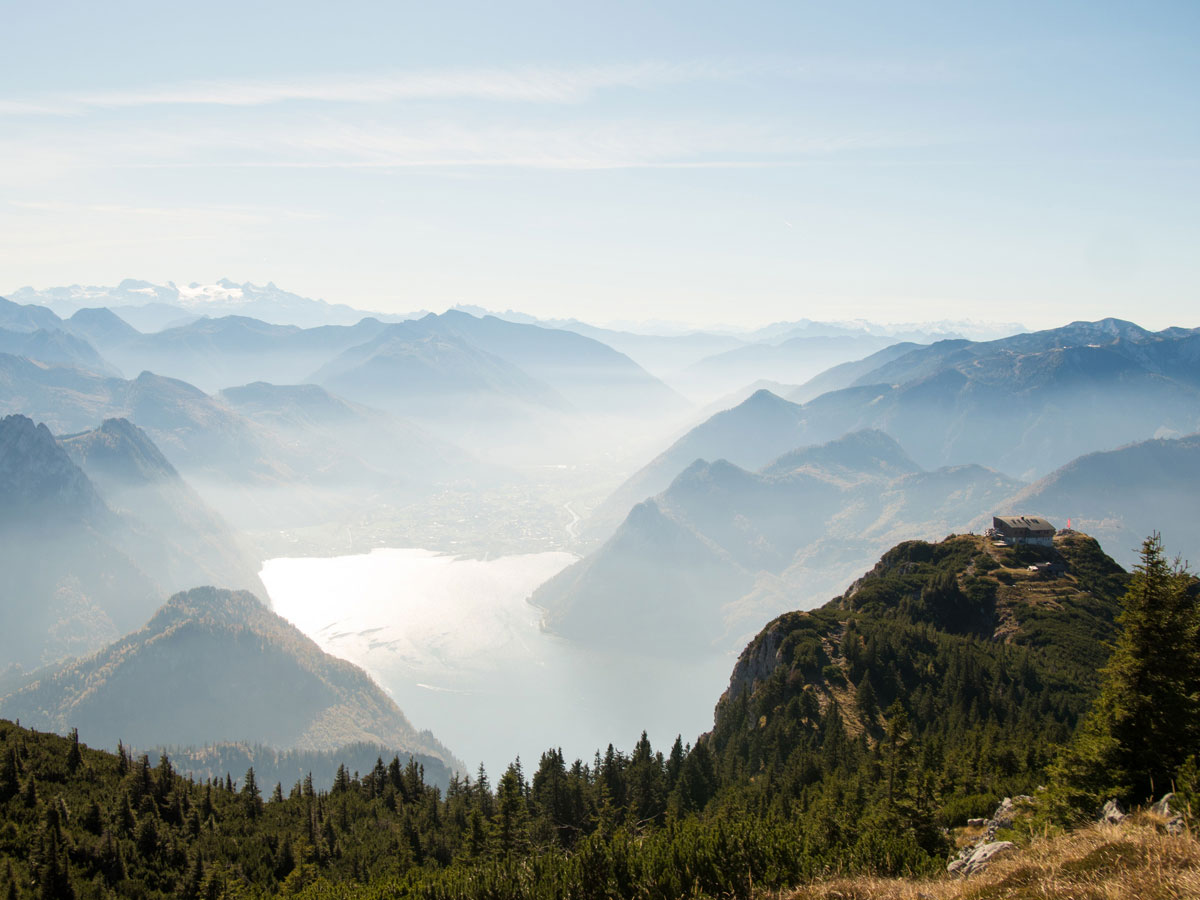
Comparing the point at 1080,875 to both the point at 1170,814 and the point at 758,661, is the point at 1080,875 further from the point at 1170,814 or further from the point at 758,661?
Answer: the point at 758,661

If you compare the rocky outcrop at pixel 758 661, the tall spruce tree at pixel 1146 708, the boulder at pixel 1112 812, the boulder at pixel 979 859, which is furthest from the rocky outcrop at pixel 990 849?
the rocky outcrop at pixel 758 661

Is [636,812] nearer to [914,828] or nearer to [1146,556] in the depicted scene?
[914,828]

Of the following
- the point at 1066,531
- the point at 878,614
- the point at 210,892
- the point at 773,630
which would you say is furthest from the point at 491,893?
the point at 1066,531

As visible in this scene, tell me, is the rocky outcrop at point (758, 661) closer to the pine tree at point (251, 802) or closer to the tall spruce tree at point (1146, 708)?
the pine tree at point (251, 802)

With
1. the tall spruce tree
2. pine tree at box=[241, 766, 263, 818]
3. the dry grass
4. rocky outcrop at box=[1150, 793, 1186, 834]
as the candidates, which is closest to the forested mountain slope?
pine tree at box=[241, 766, 263, 818]

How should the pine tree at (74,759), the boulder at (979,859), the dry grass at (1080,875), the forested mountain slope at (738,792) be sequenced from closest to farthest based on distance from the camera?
1. the dry grass at (1080,875)
2. the boulder at (979,859)
3. the forested mountain slope at (738,792)
4. the pine tree at (74,759)
